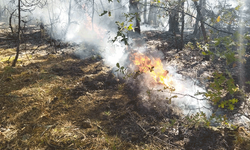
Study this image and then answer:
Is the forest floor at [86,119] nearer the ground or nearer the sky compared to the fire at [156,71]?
nearer the ground

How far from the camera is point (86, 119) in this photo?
2.90 metres

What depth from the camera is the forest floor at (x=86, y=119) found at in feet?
7.70

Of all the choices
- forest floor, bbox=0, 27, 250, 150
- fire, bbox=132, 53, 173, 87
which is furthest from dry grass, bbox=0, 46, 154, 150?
fire, bbox=132, 53, 173, 87

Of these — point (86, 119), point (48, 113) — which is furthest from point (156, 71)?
point (48, 113)

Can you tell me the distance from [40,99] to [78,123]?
1274mm

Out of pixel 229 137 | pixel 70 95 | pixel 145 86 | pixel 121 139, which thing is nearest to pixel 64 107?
pixel 70 95

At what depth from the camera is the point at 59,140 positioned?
2.29 metres

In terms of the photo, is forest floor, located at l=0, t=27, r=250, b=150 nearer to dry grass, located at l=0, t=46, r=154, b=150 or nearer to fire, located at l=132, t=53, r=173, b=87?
dry grass, located at l=0, t=46, r=154, b=150

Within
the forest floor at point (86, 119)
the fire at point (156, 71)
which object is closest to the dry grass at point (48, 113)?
Result: the forest floor at point (86, 119)

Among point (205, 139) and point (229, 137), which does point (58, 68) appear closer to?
point (205, 139)

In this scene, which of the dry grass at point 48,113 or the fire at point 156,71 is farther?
the fire at point 156,71

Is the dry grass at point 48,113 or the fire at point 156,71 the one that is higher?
the fire at point 156,71

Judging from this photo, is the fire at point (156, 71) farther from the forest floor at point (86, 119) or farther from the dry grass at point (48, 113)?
the dry grass at point (48, 113)

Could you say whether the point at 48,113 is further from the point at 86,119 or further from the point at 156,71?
the point at 156,71
